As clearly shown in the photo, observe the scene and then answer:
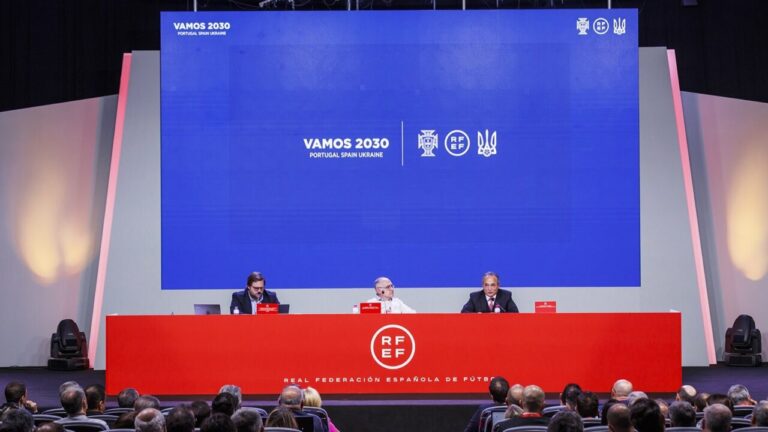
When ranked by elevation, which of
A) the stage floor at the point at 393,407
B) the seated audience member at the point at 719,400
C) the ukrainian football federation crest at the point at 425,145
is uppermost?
the ukrainian football federation crest at the point at 425,145

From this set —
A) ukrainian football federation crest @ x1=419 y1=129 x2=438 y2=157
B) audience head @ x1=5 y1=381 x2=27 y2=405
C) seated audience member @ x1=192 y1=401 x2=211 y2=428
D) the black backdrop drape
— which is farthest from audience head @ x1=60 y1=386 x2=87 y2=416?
the black backdrop drape

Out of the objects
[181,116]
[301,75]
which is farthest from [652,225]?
[181,116]

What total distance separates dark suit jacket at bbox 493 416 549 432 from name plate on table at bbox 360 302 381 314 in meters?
2.96

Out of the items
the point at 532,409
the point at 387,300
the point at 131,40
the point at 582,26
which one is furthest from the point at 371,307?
the point at 131,40

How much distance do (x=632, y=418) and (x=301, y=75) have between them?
22.5 ft

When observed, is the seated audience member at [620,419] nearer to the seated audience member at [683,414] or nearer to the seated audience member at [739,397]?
the seated audience member at [683,414]

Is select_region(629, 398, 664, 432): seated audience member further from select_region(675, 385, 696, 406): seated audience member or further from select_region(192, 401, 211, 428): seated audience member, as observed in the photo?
select_region(192, 401, 211, 428): seated audience member

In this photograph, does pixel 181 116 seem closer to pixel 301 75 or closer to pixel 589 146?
pixel 301 75

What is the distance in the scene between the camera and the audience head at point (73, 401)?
5.28 metres

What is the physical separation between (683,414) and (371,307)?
12.3 ft

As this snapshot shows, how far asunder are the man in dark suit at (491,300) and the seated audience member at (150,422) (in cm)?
471

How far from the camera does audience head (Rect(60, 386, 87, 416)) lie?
5281 millimetres

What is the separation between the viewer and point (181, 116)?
1024 cm

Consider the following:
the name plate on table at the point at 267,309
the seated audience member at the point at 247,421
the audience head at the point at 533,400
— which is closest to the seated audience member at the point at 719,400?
the audience head at the point at 533,400
